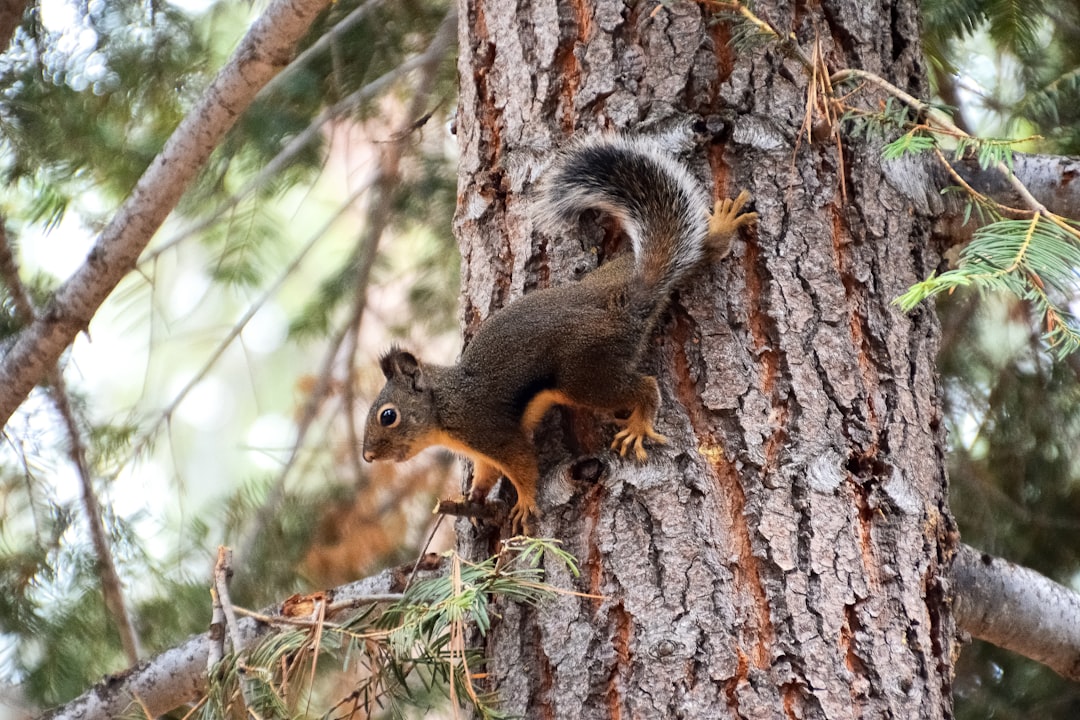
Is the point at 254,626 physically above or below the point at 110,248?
below

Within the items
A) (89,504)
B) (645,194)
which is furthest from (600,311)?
(89,504)

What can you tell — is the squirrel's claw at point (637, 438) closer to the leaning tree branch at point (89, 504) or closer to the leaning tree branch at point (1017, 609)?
the leaning tree branch at point (1017, 609)

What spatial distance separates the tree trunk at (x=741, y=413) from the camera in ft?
5.08

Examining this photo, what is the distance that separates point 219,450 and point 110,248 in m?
4.09

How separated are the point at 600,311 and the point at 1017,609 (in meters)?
0.89

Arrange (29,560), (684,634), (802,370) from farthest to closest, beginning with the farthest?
1. (29,560)
2. (802,370)
3. (684,634)

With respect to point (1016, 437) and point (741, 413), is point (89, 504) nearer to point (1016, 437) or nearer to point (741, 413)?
point (741, 413)

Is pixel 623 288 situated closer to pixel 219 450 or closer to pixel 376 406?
pixel 376 406

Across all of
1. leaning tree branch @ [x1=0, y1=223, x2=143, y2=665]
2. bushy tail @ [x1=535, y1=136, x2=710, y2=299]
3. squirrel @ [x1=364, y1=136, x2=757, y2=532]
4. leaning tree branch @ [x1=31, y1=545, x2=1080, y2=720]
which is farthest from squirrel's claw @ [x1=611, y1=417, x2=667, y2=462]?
leaning tree branch @ [x1=0, y1=223, x2=143, y2=665]

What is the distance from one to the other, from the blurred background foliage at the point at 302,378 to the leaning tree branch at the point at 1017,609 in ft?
2.34

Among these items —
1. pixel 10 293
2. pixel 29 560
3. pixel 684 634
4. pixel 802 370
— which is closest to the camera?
pixel 684 634

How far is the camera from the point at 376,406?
2148 millimetres

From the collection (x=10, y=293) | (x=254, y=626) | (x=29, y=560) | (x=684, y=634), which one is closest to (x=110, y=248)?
(x=10, y=293)

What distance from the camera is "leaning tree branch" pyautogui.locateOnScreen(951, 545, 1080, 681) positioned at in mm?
1878
